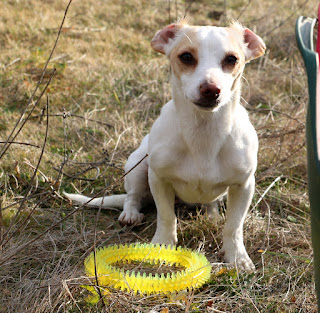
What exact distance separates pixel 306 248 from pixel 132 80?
2921 mm

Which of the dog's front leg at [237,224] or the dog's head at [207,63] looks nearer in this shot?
the dog's head at [207,63]

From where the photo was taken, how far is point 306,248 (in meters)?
3.04

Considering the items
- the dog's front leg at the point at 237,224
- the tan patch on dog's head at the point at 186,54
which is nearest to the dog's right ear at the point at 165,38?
the tan patch on dog's head at the point at 186,54

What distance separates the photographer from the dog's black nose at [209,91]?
235 centimetres

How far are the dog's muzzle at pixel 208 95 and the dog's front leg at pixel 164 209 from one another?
0.66 metres

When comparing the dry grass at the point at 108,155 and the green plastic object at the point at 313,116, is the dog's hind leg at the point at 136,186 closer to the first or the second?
the dry grass at the point at 108,155

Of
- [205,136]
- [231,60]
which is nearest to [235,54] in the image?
[231,60]

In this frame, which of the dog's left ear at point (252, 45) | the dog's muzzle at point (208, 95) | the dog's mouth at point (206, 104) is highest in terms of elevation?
the dog's left ear at point (252, 45)

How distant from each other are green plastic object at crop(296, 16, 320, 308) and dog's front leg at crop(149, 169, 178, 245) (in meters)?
1.55

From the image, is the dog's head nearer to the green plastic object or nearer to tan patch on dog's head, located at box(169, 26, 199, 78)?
tan patch on dog's head, located at box(169, 26, 199, 78)

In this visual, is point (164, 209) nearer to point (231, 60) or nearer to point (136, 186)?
point (136, 186)

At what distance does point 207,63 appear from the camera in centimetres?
247

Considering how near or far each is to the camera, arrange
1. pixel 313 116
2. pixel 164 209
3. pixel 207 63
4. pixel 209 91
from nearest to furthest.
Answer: pixel 313 116
pixel 209 91
pixel 207 63
pixel 164 209

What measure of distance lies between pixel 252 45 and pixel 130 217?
1.38 meters
